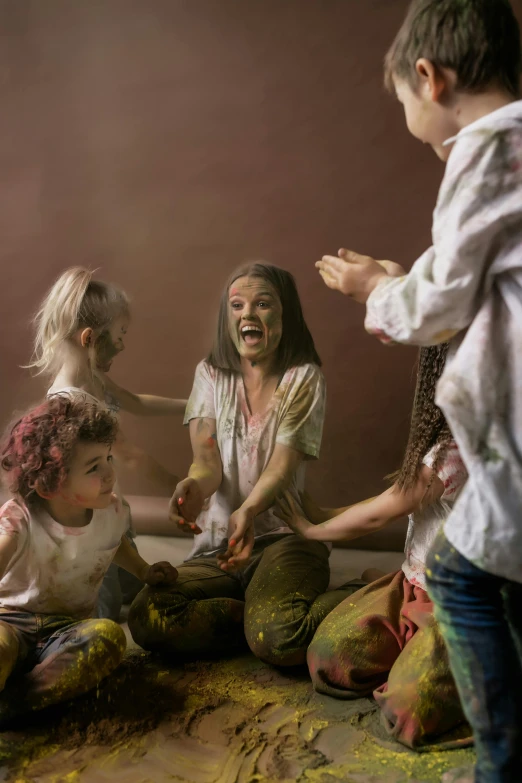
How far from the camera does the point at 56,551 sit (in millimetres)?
1437

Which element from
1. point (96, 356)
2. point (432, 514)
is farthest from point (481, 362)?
point (96, 356)

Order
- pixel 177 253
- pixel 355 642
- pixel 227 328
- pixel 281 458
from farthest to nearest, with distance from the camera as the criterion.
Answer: pixel 177 253, pixel 227 328, pixel 281 458, pixel 355 642

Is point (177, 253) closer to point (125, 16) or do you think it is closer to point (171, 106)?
point (171, 106)

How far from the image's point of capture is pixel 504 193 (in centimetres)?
92

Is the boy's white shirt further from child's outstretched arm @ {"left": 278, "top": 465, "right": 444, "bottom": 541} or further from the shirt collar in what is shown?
child's outstretched arm @ {"left": 278, "top": 465, "right": 444, "bottom": 541}

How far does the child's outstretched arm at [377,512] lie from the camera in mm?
1365

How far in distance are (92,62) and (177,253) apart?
0.55 meters

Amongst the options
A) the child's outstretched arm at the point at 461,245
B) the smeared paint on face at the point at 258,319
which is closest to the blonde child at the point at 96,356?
the smeared paint on face at the point at 258,319

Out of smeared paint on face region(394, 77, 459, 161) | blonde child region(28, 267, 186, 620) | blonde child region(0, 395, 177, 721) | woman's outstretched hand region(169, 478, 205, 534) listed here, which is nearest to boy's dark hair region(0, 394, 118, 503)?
blonde child region(0, 395, 177, 721)

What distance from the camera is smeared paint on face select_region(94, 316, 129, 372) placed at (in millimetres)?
1841

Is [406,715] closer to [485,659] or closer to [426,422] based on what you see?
[485,659]

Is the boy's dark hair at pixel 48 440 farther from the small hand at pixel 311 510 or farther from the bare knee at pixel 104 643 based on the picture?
the small hand at pixel 311 510

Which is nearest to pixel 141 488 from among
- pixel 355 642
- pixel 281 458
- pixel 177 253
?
pixel 281 458

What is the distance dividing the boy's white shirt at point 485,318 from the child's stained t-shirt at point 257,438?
80cm
